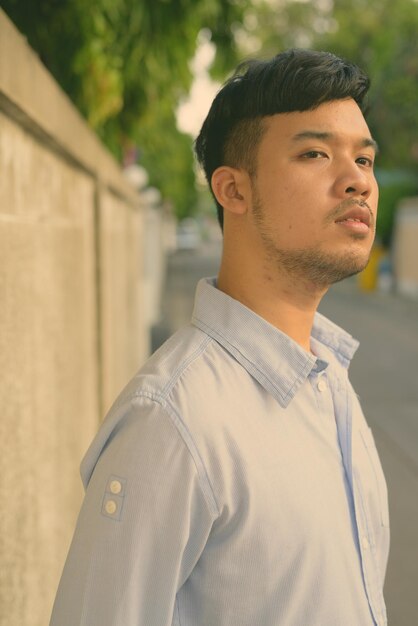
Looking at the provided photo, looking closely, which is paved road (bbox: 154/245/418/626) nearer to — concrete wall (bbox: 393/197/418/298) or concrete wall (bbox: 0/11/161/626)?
concrete wall (bbox: 0/11/161/626)

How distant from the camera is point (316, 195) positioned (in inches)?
58.4

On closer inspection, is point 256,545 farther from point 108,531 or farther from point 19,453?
point 19,453

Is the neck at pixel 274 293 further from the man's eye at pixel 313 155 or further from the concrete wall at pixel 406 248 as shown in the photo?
the concrete wall at pixel 406 248

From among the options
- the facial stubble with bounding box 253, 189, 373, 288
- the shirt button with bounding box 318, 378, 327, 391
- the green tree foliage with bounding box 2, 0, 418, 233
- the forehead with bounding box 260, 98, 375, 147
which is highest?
the green tree foliage with bounding box 2, 0, 418, 233

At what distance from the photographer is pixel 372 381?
9.91 meters

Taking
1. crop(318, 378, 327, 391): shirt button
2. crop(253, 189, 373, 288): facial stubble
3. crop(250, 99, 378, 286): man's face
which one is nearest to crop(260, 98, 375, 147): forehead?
crop(250, 99, 378, 286): man's face

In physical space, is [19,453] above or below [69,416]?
above

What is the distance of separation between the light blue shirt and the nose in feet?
0.90

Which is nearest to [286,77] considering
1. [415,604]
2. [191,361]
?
[191,361]

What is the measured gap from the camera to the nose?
1.48m

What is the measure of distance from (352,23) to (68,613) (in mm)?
35246

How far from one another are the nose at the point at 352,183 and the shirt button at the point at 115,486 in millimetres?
635

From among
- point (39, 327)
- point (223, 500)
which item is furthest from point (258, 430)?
point (39, 327)

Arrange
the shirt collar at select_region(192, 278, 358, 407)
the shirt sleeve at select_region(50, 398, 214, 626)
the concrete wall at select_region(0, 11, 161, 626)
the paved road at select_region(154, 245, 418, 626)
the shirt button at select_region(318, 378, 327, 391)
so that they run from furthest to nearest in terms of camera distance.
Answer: the paved road at select_region(154, 245, 418, 626)
the concrete wall at select_region(0, 11, 161, 626)
the shirt button at select_region(318, 378, 327, 391)
the shirt collar at select_region(192, 278, 358, 407)
the shirt sleeve at select_region(50, 398, 214, 626)
